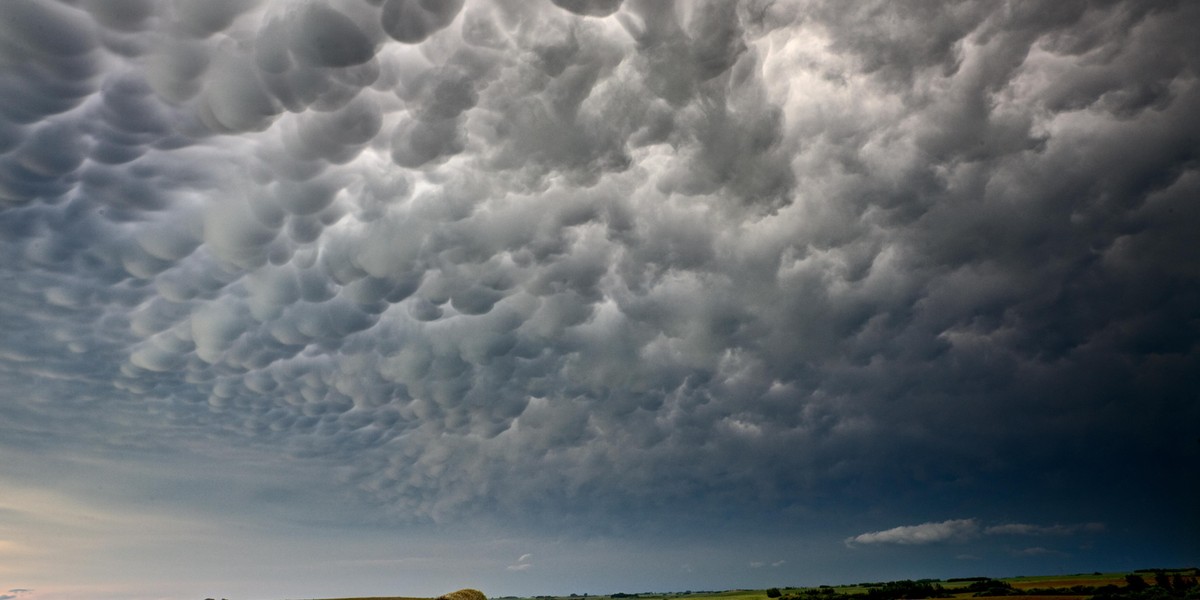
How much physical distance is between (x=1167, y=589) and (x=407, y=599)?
142 meters

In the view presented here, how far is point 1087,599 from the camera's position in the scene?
452 ft

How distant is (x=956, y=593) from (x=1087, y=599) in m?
64.2

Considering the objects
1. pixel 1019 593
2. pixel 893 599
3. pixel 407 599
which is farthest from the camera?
pixel 893 599

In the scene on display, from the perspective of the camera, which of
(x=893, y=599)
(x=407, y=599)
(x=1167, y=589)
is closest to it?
(x=407, y=599)

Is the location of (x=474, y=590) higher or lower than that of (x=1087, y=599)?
higher

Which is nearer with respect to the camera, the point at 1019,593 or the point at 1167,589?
the point at 1167,589

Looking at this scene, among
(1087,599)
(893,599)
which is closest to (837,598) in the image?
(893,599)

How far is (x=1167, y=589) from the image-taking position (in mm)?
135500

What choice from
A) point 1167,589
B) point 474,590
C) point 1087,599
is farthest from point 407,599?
point 1167,589

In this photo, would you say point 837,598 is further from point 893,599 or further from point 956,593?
point 956,593

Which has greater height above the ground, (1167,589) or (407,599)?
(407,599)

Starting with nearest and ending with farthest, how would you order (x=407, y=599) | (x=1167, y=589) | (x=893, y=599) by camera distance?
(x=407, y=599)
(x=1167, y=589)
(x=893, y=599)

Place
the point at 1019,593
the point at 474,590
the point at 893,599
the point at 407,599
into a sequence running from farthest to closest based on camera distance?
the point at 893,599 < the point at 1019,593 < the point at 407,599 < the point at 474,590

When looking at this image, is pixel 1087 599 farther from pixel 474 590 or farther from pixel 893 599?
pixel 474 590
